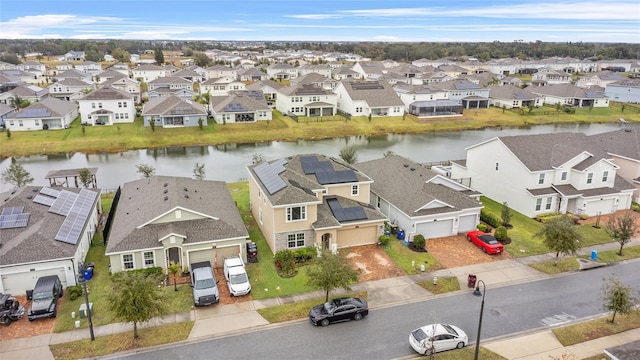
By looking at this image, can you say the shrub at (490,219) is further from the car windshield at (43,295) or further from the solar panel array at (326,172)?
the car windshield at (43,295)

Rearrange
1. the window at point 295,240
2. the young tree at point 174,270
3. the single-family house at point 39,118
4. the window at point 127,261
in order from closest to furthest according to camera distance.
A: the young tree at point 174,270
the window at point 127,261
the window at point 295,240
the single-family house at point 39,118

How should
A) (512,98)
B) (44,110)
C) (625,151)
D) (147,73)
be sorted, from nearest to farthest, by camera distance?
(625,151)
(44,110)
(512,98)
(147,73)

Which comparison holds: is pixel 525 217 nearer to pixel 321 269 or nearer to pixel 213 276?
pixel 321 269

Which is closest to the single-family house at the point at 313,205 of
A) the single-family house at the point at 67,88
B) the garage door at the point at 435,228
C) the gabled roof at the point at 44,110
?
the garage door at the point at 435,228

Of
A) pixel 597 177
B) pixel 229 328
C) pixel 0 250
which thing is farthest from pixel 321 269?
pixel 597 177

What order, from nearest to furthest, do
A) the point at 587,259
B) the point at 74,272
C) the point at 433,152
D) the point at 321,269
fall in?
the point at 321,269
the point at 74,272
the point at 587,259
the point at 433,152

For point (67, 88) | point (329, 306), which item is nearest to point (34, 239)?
point (329, 306)

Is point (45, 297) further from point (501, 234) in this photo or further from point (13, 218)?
point (501, 234)
